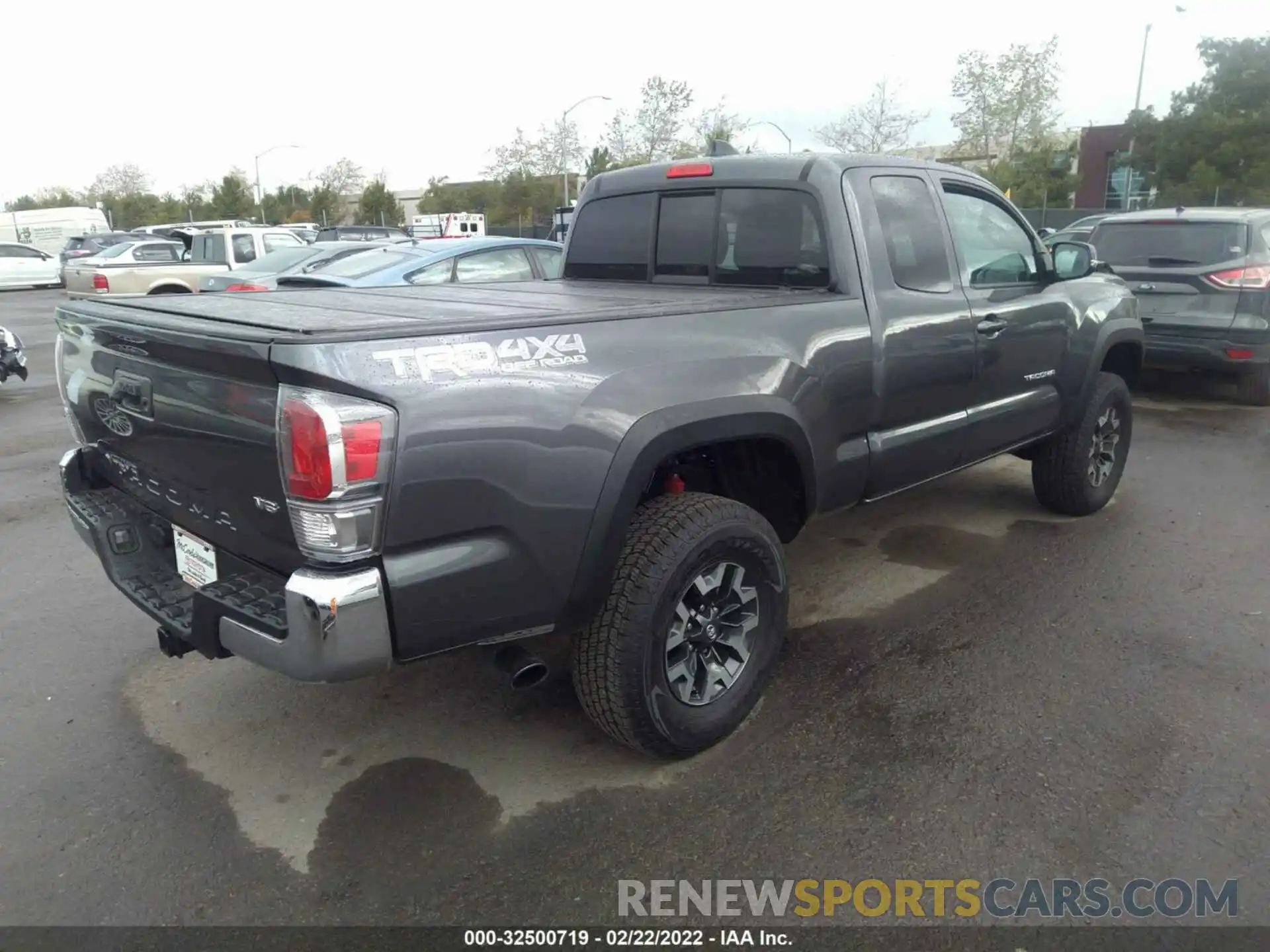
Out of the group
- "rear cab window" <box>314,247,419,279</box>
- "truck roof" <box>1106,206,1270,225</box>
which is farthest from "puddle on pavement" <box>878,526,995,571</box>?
"rear cab window" <box>314,247,419,279</box>

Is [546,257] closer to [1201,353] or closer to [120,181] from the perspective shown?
[1201,353]

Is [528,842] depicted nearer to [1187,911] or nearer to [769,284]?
[1187,911]

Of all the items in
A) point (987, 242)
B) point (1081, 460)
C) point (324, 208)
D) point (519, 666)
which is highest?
point (324, 208)

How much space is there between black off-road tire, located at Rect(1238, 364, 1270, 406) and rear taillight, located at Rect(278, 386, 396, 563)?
842 centimetres

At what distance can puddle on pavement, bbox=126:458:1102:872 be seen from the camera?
2895mm

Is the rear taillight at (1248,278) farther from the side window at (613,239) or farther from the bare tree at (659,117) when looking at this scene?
the bare tree at (659,117)

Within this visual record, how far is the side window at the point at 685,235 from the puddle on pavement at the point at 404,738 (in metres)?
1.64

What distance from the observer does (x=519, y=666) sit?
8.85 ft

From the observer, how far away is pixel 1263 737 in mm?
3172

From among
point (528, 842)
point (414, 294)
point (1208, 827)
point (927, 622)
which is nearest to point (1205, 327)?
point (927, 622)

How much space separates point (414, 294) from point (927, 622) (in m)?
2.61

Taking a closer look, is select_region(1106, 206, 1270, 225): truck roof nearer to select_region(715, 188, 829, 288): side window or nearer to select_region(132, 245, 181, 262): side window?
select_region(715, 188, 829, 288): side window

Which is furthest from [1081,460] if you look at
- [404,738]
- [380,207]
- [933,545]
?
[380,207]

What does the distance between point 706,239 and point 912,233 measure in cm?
88
